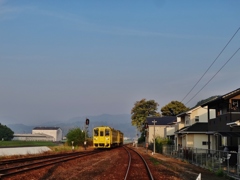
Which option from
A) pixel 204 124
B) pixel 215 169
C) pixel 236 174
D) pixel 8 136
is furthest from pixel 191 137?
pixel 8 136

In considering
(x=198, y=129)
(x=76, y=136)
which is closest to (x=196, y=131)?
(x=198, y=129)

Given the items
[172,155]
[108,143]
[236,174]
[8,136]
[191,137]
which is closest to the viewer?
[236,174]

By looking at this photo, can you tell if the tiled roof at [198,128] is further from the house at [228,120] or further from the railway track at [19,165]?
the railway track at [19,165]

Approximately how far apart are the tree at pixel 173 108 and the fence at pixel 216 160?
6260 cm

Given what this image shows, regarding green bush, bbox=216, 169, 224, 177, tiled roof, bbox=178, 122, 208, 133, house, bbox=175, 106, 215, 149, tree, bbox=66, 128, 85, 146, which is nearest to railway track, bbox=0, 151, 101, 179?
green bush, bbox=216, 169, 224, 177

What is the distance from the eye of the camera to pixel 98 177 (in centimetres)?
1595

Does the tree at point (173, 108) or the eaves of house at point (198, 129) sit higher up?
the tree at point (173, 108)

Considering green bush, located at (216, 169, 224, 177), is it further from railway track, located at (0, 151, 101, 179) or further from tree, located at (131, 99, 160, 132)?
tree, located at (131, 99, 160, 132)

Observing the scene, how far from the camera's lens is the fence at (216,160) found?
18.0m

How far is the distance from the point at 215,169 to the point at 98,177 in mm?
7878

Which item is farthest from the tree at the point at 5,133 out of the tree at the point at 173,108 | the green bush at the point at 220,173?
the green bush at the point at 220,173

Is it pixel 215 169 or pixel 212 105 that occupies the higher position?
pixel 212 105

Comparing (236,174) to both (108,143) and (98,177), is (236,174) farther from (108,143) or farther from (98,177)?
(108,143)

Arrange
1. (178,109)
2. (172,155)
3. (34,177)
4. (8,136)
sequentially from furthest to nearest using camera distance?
(8,136), (178,109), (172,155), (34,177)
